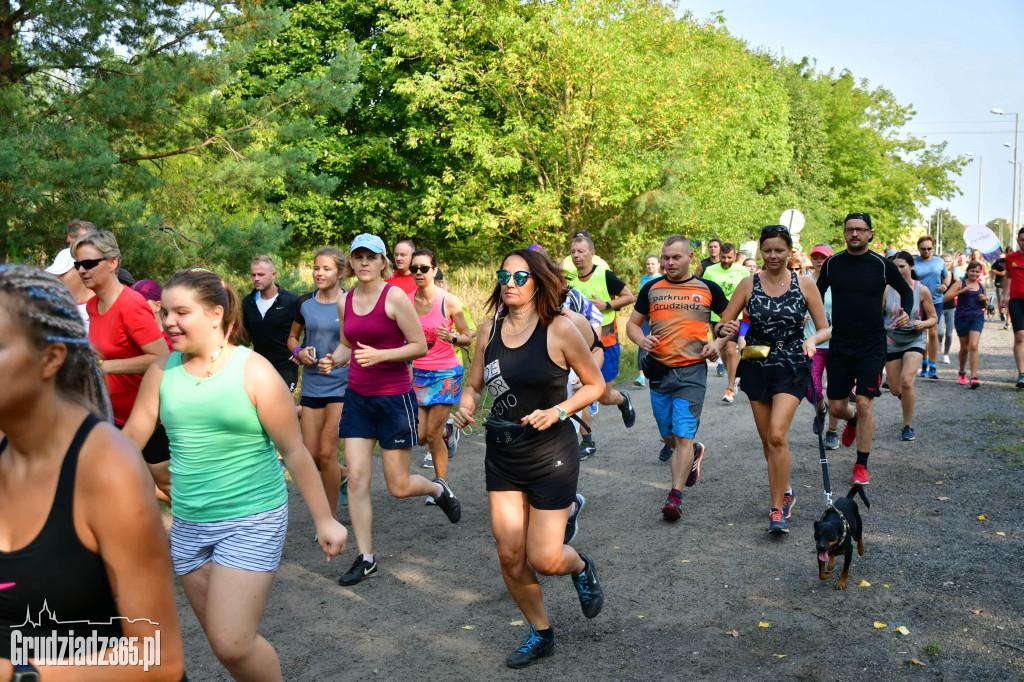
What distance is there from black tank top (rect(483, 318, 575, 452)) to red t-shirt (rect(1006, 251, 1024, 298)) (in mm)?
10337

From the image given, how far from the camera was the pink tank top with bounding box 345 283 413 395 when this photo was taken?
615cm

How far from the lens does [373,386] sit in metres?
6.16

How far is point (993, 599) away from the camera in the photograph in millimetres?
5211

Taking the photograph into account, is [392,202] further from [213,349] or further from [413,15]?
[213,349]

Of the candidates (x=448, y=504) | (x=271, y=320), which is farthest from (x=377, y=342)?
(x=271, y=320)

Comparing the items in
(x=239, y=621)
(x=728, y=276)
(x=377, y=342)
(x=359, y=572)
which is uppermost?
(x=728, y=276)

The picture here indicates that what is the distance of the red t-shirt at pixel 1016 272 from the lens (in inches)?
486

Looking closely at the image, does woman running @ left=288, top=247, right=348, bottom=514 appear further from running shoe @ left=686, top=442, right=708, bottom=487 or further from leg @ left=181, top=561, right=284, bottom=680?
leg @ left=181, top=561, right=284, bottom=680

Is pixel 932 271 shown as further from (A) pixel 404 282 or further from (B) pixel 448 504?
(B) pixel 448 504

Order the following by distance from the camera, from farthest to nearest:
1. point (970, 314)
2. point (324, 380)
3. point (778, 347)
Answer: point (970, 314)
point (324, 380)
point (778, 347)

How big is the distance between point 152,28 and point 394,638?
11.4 m

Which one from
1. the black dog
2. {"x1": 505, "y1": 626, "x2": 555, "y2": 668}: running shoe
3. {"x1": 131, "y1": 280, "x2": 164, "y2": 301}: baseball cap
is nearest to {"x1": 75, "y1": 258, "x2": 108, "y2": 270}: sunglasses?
{"x1": 131, "y1": 280, "x2": 164, "y2": 301}: baseball cap

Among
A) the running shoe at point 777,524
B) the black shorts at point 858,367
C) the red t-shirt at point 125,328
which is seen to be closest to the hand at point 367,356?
the red t-shirt at point 125,328

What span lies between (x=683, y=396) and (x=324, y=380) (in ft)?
9.79
